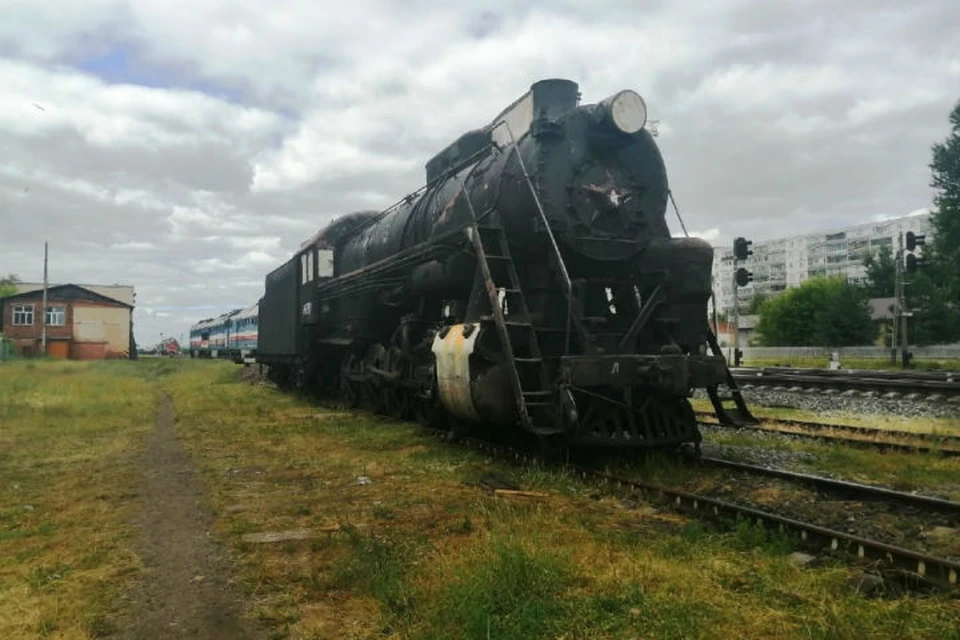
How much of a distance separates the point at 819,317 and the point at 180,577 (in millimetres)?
54110

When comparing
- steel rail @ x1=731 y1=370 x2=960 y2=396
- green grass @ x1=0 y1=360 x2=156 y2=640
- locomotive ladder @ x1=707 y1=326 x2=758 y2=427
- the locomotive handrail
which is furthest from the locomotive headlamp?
steel rail @ x1=731 y1=370 x2=960 y2=396

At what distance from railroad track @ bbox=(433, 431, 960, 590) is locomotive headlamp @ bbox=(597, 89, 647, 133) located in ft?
12.7

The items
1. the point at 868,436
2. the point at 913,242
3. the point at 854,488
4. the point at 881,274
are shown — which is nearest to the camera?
the point at 854,488

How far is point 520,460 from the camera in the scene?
8844 mm

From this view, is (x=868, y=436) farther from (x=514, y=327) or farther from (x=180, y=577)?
(x=180, y=577)

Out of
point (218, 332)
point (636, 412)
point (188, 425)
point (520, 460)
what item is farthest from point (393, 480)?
point (218, 332)

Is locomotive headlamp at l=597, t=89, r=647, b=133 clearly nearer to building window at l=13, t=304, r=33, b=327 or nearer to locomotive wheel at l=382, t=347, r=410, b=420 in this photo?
locomotive wheel at l=382, t=347, r=410, b=420

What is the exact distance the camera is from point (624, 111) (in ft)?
29.0

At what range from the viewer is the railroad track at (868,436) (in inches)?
370

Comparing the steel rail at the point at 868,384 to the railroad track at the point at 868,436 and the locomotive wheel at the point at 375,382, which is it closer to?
the railroad track at the point at 868,436

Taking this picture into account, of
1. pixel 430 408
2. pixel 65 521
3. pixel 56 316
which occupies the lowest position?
pixel 65 521

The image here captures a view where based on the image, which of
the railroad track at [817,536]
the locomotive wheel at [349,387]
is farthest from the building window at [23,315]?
the railroad track at [817,536]

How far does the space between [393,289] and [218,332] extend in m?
51.6

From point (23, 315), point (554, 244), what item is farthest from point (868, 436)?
point (23, 315)
